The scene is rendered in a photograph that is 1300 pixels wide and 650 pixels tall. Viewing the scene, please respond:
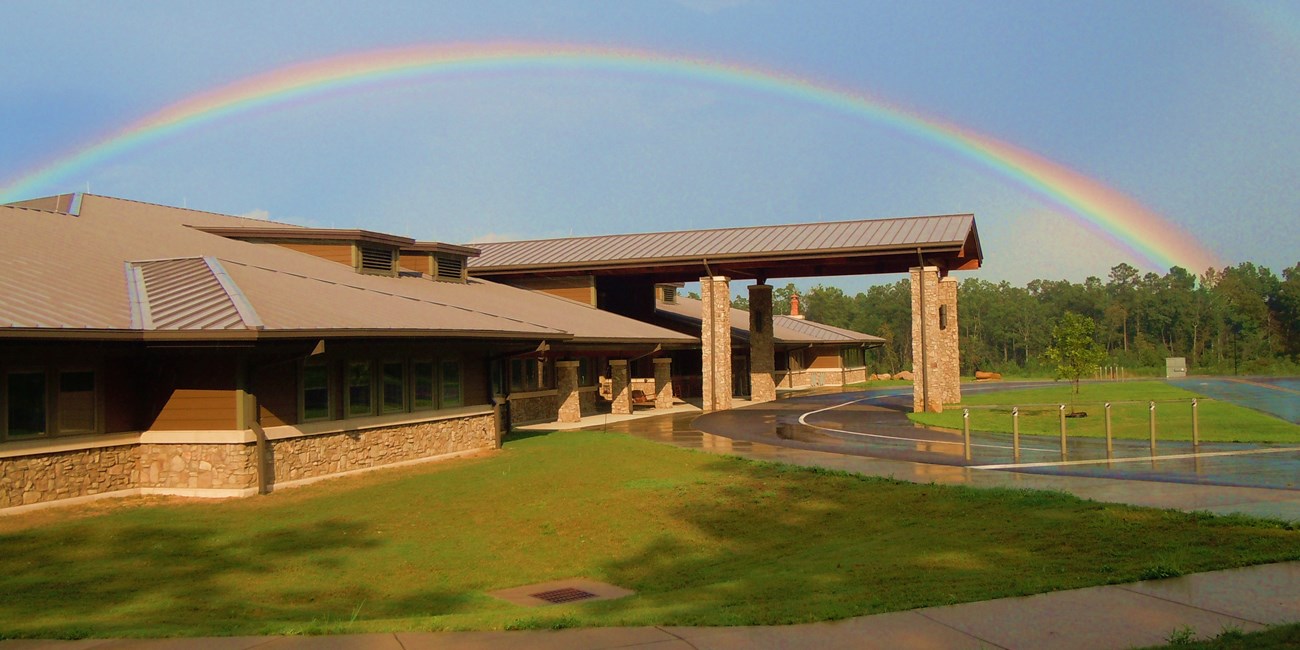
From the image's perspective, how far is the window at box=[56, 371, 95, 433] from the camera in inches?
608

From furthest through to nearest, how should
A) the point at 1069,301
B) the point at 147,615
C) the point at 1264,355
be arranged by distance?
the point at 1069,301 → the point at 1264,355 → the point at 147,615

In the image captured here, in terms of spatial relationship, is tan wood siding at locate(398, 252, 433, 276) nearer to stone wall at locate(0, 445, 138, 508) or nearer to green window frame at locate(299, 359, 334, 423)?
green window frame at locate(299, 359, 334, 423)

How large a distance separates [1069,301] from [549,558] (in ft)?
476

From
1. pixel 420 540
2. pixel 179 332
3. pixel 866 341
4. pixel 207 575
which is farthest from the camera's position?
pixel 866 341

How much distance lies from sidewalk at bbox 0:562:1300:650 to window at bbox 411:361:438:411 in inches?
540

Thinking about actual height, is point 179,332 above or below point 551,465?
above

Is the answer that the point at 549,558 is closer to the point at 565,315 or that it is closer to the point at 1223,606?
the point at 1223,606

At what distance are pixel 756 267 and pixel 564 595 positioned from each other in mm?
31837

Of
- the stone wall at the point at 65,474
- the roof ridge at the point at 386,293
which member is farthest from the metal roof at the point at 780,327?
the stone wall at the point at 65,474

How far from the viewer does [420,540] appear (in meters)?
13.5

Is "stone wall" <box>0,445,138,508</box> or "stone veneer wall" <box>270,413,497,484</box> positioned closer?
"stone wall" <box>0,445,138,508</box>

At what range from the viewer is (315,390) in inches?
719

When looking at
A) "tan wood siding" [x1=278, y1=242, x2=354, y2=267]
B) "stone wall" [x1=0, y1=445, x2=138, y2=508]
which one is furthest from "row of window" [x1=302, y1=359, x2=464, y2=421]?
"tan wood siding" [x1=278, y1=242, x2=354, y2=267]

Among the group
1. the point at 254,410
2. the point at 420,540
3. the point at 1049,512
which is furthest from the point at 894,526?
the point at 254,410
